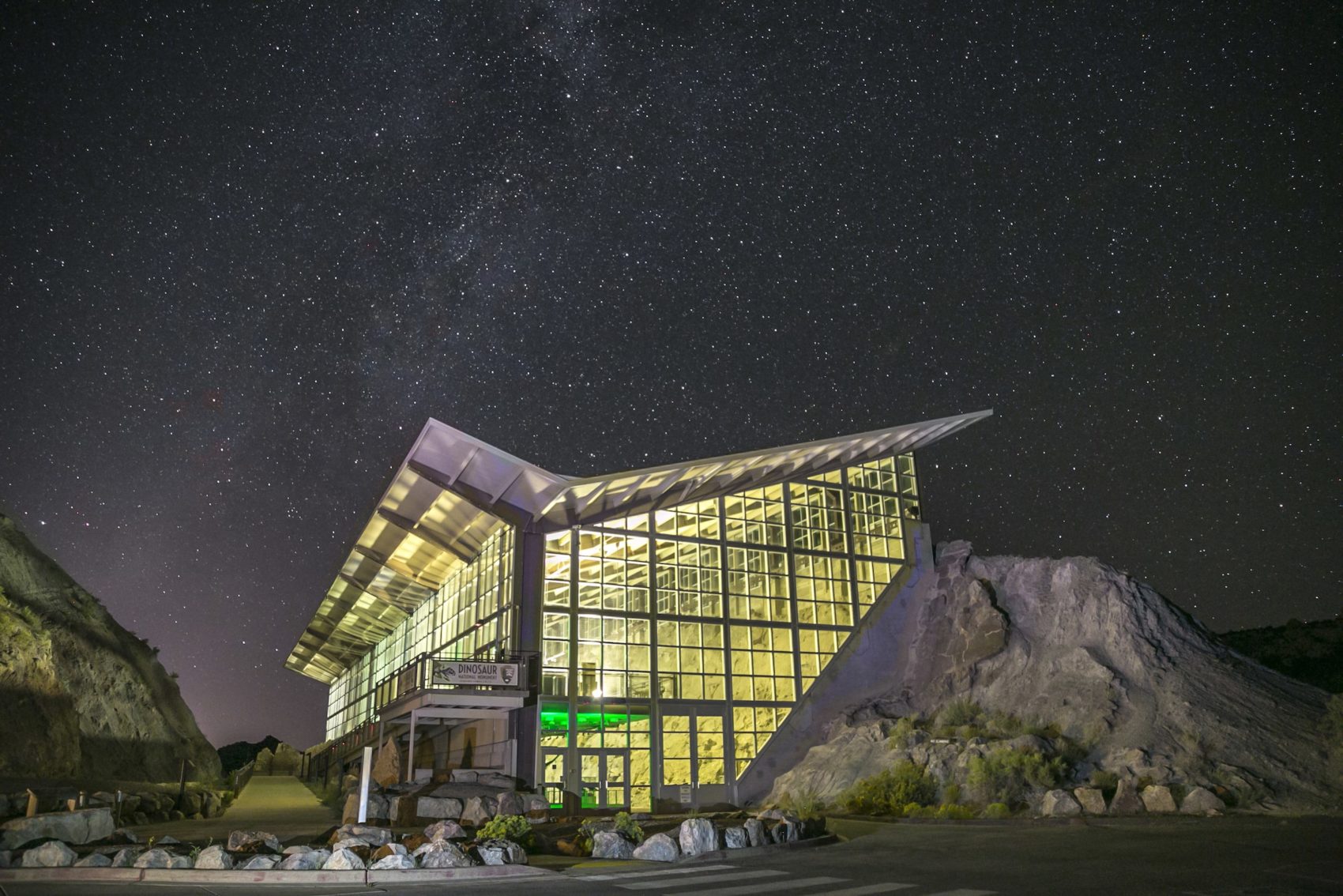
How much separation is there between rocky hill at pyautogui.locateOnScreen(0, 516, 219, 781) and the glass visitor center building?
10.1 meters

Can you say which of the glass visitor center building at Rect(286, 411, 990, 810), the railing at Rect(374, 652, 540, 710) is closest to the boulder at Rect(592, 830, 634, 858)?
the railing at Rect(374, 652, 540, 710)

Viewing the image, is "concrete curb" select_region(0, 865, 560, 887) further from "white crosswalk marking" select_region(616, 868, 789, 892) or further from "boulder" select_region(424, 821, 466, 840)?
"boulder" select_region(424, 821, 466, 840)

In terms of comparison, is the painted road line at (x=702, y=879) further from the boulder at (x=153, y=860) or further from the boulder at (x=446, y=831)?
the boulder at (x=153, y=860)

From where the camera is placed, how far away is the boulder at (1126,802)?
22906mm

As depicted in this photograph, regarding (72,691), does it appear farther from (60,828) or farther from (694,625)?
(694,625)

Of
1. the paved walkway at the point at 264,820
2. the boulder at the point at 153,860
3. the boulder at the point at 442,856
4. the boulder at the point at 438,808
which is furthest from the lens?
the boulder at the point at 438,808

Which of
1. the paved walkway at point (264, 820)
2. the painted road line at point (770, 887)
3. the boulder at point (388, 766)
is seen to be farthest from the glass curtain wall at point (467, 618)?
the painted road line at point (770, 887)

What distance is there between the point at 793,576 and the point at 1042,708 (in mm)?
10094

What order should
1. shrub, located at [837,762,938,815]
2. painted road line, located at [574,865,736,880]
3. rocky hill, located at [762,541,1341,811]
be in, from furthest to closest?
shrub, located at [837,762,938,815], rocky hill, located at [762,541,1341,811], painted road line, located at [574,865,736,880]

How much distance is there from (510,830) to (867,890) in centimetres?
698

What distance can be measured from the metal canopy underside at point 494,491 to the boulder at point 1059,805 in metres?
14.3

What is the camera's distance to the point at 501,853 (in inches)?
524

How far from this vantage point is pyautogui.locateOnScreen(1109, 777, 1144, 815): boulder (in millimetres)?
22906

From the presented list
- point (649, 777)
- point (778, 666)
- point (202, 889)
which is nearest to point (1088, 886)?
point (202, 889)
